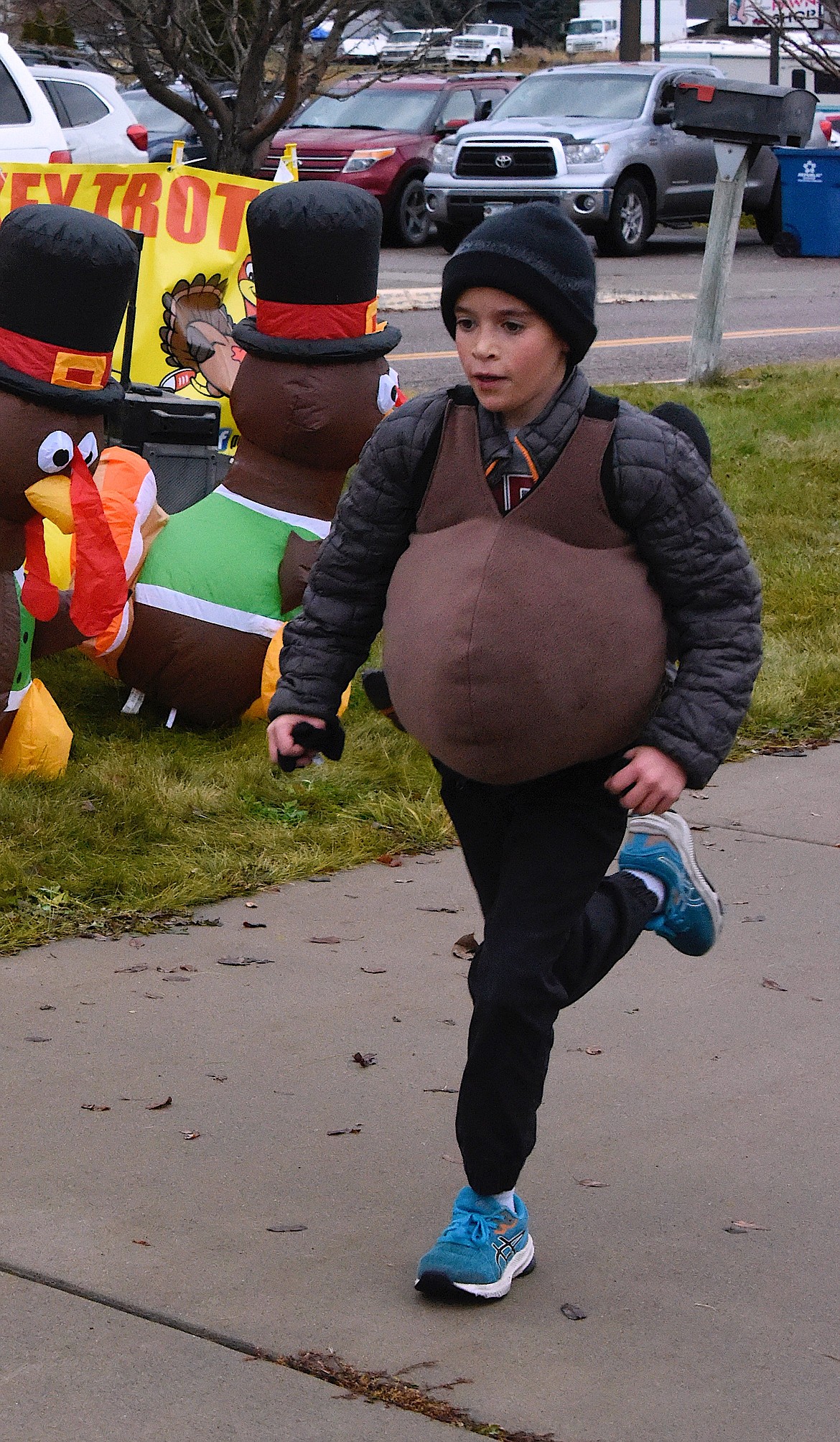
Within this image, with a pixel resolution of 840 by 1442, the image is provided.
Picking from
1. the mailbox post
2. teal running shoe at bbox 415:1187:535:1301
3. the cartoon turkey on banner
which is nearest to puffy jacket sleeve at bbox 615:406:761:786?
teal running shoe at bbox 415:1187:535:1301

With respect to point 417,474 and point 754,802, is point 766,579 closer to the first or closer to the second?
point 754,802

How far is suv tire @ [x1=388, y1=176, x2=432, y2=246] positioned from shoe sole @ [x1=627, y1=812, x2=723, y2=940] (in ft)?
63.3

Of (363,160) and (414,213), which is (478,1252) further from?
(414,213)

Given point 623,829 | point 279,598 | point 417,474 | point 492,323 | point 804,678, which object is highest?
point 492,323

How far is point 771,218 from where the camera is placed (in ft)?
76.3

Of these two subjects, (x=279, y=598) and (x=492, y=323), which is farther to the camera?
(x=279, y=598)

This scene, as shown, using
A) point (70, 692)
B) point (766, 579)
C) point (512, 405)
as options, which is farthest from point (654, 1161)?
point (766, 579)

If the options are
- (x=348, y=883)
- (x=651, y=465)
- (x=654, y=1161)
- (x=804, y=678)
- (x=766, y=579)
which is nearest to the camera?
(x=651, y=465)

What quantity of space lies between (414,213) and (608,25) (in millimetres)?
34272

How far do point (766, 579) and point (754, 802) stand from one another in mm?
2318

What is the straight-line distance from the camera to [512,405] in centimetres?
290

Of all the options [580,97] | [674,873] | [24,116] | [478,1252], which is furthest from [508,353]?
[580,97]

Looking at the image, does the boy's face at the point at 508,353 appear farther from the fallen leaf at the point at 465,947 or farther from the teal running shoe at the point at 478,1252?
the fallen leaf at the point at 465,947

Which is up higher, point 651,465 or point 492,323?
point 492,323
